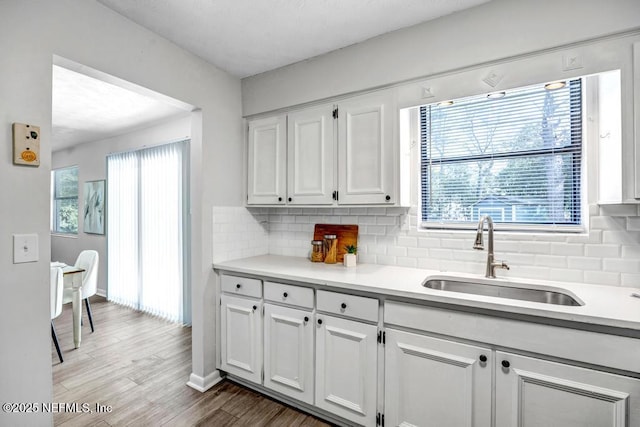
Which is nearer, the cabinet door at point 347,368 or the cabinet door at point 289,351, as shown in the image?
the cabinet door at point 347,368

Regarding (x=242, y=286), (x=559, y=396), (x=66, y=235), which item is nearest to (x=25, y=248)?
(x=242, y=286)

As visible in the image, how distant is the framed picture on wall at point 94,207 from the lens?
4685mm

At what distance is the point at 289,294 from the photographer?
1968 millimetres

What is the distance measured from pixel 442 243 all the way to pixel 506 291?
1.53ft

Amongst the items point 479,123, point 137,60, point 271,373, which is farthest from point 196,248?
point 479,123

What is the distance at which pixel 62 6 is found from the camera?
4.96ft

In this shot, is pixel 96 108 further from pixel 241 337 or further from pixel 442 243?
pixel 442 243

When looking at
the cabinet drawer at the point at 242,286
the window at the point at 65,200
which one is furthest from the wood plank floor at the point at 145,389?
the window at the point at 65,200

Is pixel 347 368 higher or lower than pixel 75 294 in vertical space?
lower

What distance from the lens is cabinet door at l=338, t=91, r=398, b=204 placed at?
1985 mm

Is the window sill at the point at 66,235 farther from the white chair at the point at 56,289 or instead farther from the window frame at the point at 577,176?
the window frame at the point at 577,176

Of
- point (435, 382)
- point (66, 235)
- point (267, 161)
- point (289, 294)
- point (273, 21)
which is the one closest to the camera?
point (435, 382)

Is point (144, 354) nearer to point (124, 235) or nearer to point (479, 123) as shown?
point (124, 235)

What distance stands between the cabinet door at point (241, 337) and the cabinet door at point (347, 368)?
19.4 inches
